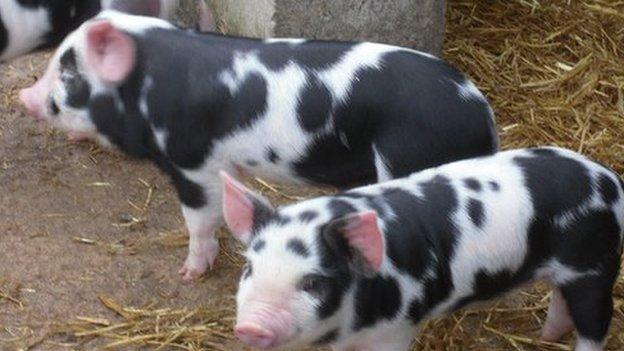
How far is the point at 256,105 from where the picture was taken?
4.00m

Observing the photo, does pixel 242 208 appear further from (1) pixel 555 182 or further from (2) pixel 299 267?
(1) pixel 555 182

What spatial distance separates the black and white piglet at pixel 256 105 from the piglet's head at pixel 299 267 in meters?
0.59

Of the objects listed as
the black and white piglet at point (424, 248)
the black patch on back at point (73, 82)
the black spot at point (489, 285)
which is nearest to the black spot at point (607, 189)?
the black and white piglet at point (424, 248)

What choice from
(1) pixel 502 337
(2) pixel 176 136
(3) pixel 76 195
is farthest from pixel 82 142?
(1) pixel 502 337

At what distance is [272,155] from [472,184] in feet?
2.43

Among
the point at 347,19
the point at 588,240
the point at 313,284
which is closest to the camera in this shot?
the point at 313,284

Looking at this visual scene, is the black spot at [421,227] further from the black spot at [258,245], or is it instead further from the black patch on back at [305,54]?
the black patch on back at [305,54]

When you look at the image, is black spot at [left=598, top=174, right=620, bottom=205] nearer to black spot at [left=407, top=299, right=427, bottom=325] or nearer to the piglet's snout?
black spot at [left=407, top=299, right=427, bottom=325]

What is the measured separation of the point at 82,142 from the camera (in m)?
5.38

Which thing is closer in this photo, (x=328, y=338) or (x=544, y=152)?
(x=328, y=338)

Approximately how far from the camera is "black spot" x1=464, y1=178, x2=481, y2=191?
3.57 meters

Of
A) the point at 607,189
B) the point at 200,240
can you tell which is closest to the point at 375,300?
the point at 607,189

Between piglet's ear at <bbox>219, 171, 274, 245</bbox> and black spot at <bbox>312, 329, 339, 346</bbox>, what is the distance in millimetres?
325

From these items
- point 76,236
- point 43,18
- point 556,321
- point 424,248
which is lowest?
point 76,236
